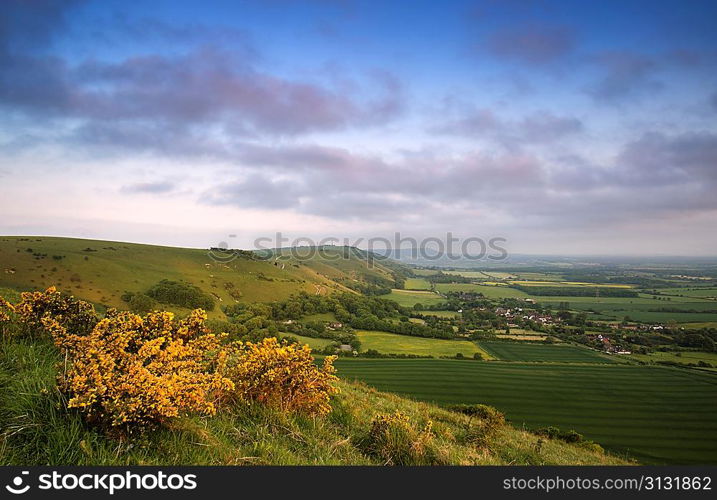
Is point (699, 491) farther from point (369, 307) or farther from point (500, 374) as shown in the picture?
point (369, 307)

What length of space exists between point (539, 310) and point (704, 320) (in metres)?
48.1

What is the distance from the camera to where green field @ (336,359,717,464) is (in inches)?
1523

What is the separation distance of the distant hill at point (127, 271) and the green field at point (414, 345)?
39.6 metres

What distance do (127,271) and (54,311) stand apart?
97.3 metres

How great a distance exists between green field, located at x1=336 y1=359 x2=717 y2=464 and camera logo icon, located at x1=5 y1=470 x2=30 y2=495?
42.8m

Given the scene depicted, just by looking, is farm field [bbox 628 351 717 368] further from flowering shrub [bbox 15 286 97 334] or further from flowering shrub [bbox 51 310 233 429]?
flowering shrub [bbox 15 286 97 334]

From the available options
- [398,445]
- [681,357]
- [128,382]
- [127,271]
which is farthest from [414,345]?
[128,382]

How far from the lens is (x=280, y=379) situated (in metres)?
6.57

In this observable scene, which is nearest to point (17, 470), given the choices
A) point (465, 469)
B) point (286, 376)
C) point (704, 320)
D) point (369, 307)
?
point (286, 376)

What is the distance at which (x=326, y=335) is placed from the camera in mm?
94125

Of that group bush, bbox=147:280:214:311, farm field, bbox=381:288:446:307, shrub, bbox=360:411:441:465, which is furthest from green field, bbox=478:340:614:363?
shrub, bbox=360:411:441:465

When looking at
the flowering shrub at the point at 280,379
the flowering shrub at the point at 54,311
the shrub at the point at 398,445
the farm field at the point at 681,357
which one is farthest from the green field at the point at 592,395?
the flowering shrub at the point at 54,311

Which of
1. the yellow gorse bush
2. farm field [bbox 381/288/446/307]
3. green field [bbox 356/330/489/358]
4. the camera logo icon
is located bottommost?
green field [bbox 356/330/489/358]

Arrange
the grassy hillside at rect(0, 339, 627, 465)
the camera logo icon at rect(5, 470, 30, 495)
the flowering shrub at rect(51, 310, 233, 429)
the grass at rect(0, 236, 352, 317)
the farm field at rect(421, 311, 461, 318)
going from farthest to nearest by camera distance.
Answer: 1. the farm field at rect(421, 311, 461, 318)
2. the grass at rect(0, 236, 352, 317)
3. the flowering shrub at rect(51, 310, 233, 429)
4. the grassy hillside at rect(0, 339, 627, 465)
5. the camera logo icon at rect(5, 470, 30, 495)
